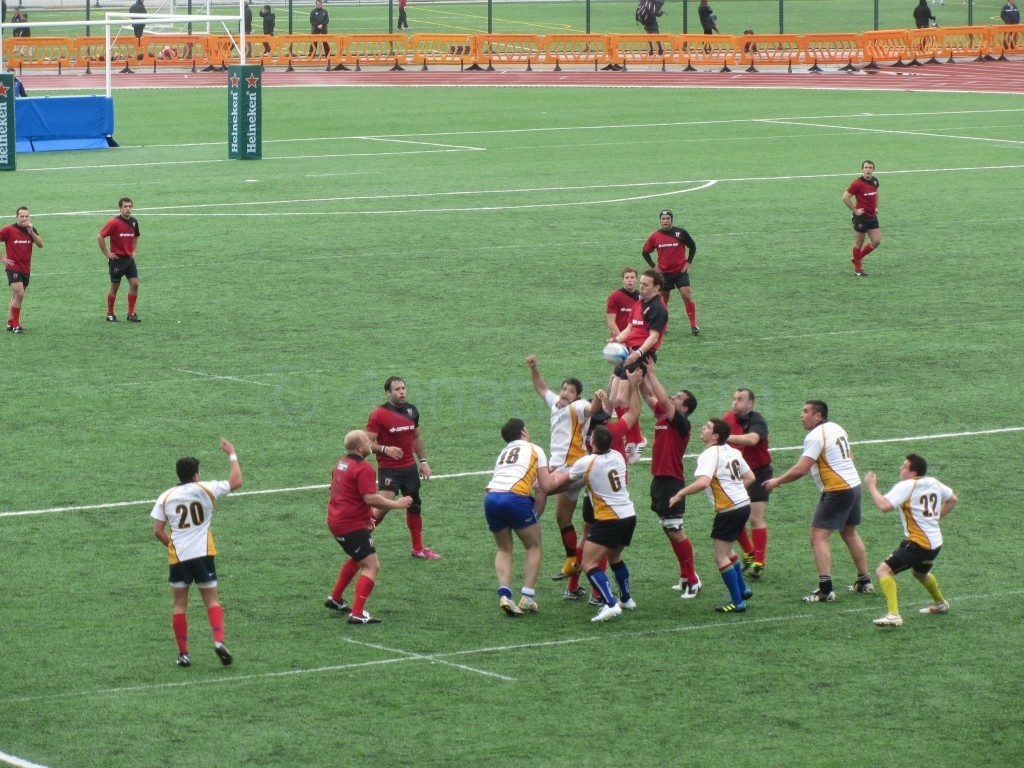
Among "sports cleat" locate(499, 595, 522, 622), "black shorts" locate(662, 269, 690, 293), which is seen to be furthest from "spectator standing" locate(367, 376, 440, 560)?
"black shorts" locate(662, 269, 690, 293)

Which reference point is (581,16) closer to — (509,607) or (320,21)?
(320,21)

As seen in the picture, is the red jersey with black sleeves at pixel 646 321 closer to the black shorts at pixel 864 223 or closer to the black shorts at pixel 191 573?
the black shorts at pixel 191 573

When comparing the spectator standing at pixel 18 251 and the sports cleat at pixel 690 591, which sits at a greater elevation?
the spectator standing at pixel 18 251

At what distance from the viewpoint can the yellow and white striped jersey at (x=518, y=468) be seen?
14562 millimetres

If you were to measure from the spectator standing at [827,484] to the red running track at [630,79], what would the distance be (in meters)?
48.9

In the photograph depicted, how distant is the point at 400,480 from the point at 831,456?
13.3 ft

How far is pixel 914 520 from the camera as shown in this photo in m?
14.0

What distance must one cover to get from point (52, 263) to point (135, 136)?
20.0m

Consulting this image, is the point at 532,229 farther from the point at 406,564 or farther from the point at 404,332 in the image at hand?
the point at 406,564

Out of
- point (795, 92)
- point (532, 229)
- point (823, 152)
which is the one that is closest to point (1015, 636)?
point (532, 229)

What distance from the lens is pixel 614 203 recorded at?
38.0 m

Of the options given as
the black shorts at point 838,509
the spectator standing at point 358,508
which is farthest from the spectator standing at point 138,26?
the black shorts at point 838,509

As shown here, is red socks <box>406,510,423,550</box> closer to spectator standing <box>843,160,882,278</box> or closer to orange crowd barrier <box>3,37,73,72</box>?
spectator standing <box>843,160,882,278</box>

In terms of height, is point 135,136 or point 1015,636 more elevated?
point 135,136
